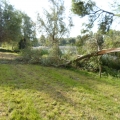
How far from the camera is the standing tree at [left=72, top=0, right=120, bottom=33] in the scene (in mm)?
8008

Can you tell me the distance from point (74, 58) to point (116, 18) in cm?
319

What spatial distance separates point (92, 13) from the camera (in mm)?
8242

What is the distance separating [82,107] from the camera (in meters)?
3.68

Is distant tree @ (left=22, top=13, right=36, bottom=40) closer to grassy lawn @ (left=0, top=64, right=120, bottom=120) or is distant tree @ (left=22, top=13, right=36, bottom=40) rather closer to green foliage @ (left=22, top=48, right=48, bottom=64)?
green foliage @ (left=22, top=48, right=48, bottom=64)

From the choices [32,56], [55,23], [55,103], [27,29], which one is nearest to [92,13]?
[32,56]

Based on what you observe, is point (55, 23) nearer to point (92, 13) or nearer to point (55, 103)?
point (92, 13)

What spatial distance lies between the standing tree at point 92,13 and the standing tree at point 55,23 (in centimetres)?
998

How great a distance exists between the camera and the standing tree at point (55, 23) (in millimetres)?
18328

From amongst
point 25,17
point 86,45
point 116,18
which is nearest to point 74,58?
point 86,45

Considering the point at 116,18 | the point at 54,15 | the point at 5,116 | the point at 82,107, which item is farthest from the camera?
the point at 54,15

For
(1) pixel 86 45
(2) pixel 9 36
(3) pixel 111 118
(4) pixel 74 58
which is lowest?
(3) pixel 111 118

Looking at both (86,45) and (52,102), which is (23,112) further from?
(86,45)

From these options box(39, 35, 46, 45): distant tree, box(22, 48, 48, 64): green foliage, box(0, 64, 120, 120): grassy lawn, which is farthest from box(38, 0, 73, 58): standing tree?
box(0, 64, 120, 120): grassy lawn

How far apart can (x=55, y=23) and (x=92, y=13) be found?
34.9ft
